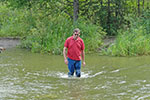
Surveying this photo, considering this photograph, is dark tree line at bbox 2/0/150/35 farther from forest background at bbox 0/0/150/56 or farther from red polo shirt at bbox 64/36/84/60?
red polo shirt at bbox 64/36/84/60

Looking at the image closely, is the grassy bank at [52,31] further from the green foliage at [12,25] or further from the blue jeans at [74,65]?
the blue jeans at [74,65]

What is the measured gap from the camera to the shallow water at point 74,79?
844 centimetres

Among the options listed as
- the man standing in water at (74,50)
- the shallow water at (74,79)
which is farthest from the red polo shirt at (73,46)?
the shallow water at (74,79)

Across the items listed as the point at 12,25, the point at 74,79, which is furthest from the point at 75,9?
the point at 74,79

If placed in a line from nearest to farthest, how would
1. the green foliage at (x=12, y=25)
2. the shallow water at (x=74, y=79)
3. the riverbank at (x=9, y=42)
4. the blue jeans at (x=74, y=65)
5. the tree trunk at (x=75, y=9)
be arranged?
the shallow water at (x=74, y=79) → the blue jeans at (x=74, y=65) → the tree trunk at (x=75, y=9) → the riverbank at (x=9, y=42) → the green foliage at (x=12, y=25)

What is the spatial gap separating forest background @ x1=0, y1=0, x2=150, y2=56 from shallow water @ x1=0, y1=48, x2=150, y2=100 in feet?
4.03

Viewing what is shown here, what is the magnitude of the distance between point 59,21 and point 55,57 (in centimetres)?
367

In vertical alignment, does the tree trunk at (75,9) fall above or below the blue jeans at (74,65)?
above

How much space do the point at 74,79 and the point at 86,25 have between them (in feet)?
25.9

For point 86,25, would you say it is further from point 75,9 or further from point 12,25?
point 12,25

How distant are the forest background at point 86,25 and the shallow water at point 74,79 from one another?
123cm

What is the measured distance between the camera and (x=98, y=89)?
9.12 meters

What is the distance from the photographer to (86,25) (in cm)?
1822

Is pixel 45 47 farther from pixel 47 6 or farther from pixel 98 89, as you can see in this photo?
pixel 98 89
